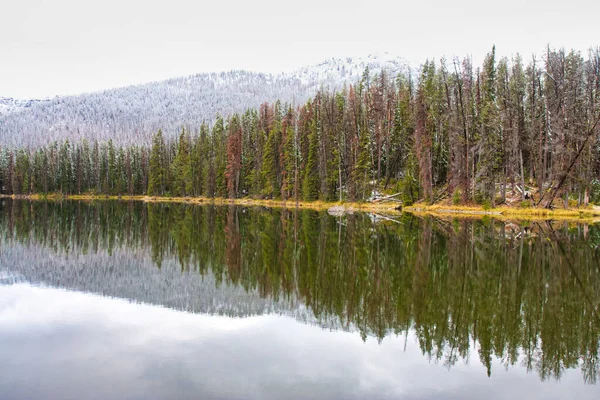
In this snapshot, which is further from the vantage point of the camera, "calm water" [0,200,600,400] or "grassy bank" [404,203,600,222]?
"grassy bank" [404,203,600,222]

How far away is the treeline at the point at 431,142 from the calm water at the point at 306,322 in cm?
2643

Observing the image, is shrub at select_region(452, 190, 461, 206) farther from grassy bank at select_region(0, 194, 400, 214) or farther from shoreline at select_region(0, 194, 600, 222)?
grassy bank at select_region(0, 194, 400, 214)

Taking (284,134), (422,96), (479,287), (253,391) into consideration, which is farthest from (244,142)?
(253,391)

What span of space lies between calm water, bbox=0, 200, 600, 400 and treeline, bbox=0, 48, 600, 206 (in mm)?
26432

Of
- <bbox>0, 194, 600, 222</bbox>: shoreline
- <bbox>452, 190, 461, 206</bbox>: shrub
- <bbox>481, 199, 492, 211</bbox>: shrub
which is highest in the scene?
<bbox>452, 190, 461, 206</bbox>: shrub

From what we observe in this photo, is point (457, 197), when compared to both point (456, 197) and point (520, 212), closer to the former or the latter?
point (456, 197)

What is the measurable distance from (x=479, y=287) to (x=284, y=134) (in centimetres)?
6793

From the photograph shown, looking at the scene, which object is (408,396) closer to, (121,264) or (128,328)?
(128,328)

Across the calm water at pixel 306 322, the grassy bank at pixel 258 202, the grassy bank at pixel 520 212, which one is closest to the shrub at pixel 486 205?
the grassy bank at pixel 520 212

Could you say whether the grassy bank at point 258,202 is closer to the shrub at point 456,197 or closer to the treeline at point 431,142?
the treeline at point 431,142

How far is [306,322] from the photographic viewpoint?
13.3 metres

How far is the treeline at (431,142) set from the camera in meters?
48.0

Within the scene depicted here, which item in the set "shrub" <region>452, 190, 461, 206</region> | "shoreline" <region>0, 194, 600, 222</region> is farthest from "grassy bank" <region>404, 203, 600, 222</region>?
"shrub" <region>452, 190, 461, 206</region>

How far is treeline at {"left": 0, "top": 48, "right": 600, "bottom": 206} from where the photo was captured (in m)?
48.0
